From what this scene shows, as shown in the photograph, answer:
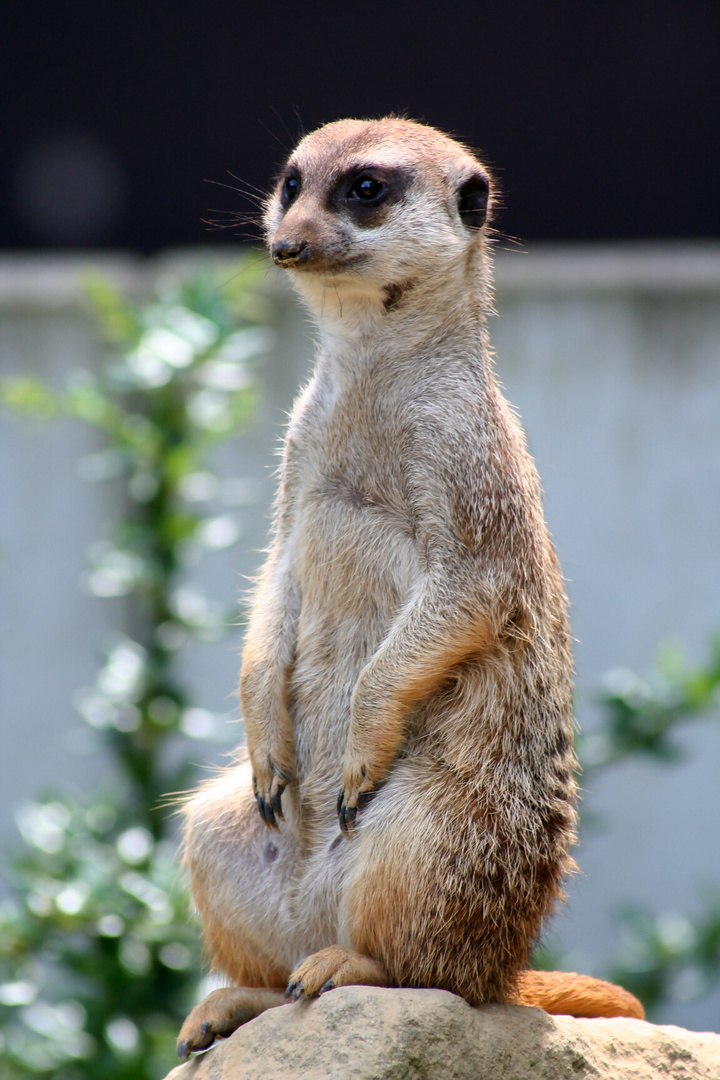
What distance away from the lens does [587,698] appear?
5.11 m

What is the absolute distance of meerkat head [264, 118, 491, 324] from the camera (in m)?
2.21

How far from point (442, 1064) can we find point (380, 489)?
1086 millimetres

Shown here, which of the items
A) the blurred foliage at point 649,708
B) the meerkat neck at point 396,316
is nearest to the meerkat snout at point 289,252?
the meerkat neck at point 396,316

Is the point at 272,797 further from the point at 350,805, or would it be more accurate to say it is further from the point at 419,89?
the point at 419,89

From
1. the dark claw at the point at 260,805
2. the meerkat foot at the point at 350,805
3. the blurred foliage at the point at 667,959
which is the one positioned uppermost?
the meerkat foot at the point at 350,805

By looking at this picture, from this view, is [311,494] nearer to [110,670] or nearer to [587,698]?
[110,670]

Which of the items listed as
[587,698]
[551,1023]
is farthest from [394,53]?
[551,1023]

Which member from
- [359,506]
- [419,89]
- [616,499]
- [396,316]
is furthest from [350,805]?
[419,89]

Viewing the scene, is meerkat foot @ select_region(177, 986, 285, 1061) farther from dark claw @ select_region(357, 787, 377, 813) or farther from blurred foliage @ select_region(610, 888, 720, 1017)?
blurred foliage @ select_region(610, 888, 720, 1017)

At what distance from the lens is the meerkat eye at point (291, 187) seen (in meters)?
2.37

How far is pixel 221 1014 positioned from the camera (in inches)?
90.0

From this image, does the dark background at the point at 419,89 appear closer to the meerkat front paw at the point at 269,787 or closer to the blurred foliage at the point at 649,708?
the blurred foliage at the point at 649,708

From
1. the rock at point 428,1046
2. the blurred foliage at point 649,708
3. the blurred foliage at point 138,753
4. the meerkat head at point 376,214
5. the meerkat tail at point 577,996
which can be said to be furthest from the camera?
the blurred foliage at point 649,708

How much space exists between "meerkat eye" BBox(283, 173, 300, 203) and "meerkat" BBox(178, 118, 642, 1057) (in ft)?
0.07
